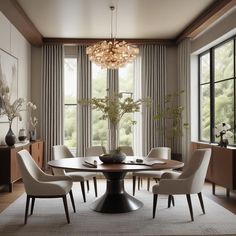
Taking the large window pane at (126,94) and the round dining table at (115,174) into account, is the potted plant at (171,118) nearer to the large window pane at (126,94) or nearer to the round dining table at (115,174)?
the large window pane at (126,94)

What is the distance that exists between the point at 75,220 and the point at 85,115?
4.10 meters

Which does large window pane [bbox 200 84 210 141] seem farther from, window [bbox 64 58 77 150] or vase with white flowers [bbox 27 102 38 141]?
vase with white flowers [bbox 27 102 38 141]

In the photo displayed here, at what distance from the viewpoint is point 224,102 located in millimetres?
6496

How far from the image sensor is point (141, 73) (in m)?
8.20

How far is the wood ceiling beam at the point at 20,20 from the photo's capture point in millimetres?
5523

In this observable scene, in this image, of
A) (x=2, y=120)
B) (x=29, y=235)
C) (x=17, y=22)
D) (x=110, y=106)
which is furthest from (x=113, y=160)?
(x=17, y=22)

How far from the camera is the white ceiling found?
18.7 feet

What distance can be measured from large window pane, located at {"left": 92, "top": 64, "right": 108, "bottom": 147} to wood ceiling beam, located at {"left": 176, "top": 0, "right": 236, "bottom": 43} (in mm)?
2067

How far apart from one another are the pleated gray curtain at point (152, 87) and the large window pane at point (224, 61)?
64.5 inches

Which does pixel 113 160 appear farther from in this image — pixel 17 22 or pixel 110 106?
pixel 17 22

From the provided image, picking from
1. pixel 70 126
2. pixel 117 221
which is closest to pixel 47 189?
pixel 117 221

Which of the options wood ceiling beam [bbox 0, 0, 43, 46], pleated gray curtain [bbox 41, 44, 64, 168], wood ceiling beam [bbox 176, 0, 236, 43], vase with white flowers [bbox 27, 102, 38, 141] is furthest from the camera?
pleated gray curtain [bbox 41, 44, 64, 168]

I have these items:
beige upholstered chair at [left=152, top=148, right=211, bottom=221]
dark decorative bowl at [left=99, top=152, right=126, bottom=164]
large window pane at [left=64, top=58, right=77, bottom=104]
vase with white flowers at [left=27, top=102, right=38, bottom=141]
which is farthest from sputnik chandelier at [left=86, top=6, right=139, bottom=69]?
large window pane at [left=64, top=58, right=77, bottom=104]

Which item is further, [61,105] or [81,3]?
[61,105]
